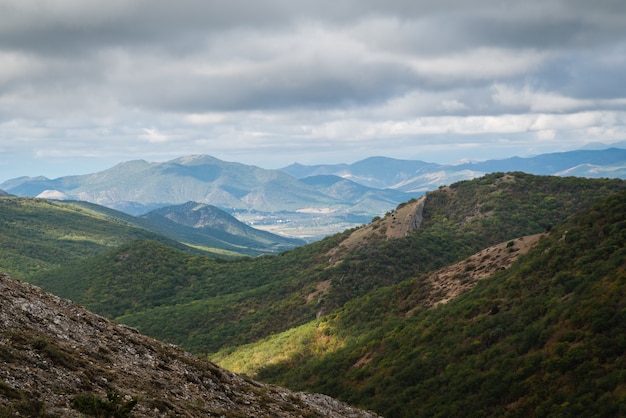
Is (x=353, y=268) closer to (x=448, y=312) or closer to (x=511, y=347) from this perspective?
(x=448, y=312)

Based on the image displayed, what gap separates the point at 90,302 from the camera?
188 metres

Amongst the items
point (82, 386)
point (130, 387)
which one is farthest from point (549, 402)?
point (82, 386)

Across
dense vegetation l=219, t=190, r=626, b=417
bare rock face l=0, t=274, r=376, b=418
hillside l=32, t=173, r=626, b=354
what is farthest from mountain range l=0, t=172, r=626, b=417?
bare rock face l=0, t=274, r=376, b=418

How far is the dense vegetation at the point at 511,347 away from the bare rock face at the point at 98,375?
16.9 metres

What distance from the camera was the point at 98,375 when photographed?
33406 millimetres

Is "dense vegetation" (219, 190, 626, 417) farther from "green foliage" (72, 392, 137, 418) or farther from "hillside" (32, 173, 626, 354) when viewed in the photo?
"green foliage" (72, 392, 137, 418)

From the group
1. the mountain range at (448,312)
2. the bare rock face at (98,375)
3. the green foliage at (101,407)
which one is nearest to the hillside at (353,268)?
the mountain range at (448,312)

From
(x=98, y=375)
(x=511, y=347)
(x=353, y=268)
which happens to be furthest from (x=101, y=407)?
(x=353, y=268)

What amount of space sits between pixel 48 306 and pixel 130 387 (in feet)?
41.7

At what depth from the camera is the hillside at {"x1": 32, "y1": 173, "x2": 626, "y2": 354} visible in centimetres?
14138

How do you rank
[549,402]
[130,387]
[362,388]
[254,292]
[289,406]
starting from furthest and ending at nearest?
[254,292] < [362,388] < [549,402] < [289,406] < [130,387]

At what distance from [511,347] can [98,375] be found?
4680 cm

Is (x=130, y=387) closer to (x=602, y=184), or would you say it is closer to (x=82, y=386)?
(x=82, y=386)

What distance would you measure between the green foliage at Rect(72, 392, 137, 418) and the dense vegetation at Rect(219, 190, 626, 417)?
37555mm
